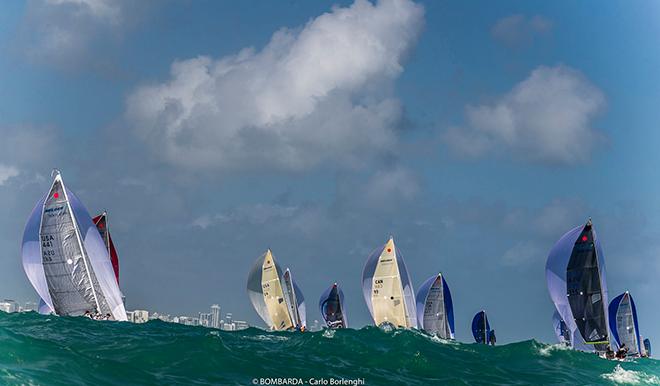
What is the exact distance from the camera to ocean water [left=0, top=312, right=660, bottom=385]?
2198cm

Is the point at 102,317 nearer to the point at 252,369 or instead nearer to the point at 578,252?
the point at 252,369

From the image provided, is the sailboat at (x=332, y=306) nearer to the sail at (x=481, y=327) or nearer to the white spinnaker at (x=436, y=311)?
the sail at (x=481, y=327)

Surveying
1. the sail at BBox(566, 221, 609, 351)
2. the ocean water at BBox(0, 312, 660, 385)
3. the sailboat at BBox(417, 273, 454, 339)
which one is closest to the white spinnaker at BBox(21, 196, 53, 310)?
the ocean water at BBox(0, 312, 660, 385)

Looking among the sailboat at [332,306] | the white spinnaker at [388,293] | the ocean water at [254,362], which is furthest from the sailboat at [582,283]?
the sailboat at [332,306]

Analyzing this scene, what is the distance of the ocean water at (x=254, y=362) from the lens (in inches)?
866

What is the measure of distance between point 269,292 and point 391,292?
1156cm

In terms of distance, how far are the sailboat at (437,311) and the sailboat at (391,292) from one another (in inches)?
275

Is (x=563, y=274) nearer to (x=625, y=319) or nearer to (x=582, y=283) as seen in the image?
(x=582, y=283)

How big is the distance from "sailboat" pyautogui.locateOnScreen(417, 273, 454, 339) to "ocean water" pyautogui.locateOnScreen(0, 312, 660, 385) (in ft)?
101

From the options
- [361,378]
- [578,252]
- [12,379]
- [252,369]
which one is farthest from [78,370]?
[578,252]

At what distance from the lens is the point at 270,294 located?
218 feet

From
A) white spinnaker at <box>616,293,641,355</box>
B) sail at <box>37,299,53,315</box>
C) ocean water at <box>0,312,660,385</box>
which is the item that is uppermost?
sail at <box>37,299,53,315</box>

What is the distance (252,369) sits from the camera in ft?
80.3

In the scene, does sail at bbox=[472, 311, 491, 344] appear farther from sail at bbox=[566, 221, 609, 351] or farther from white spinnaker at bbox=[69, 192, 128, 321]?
white spinnaker at bbox=[69, 192, 128, 321]
